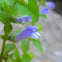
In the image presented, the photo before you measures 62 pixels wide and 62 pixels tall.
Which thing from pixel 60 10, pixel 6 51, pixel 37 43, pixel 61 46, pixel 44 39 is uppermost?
pixel 6 51

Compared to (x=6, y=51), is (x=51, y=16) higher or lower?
lower

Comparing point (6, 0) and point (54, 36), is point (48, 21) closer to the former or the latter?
point (54, 36)

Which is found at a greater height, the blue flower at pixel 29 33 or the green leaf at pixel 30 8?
the green leaf at pixel 30 8

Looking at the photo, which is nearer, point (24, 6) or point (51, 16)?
point (24, 6)

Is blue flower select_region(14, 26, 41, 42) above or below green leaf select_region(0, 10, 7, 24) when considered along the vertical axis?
below

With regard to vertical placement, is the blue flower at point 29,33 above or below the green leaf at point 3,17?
below

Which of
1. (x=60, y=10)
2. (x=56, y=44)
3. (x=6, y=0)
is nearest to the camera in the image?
(x=6, y=0)

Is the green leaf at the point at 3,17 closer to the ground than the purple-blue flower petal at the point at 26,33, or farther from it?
farther from it

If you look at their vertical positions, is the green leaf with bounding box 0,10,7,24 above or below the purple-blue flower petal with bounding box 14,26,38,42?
above

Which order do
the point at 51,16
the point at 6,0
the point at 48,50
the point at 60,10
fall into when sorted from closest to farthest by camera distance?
the point at 6,0
the point at 48,50
the point at 51,16
the point at 60,10

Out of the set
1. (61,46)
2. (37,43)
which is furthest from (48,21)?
(37,43)
